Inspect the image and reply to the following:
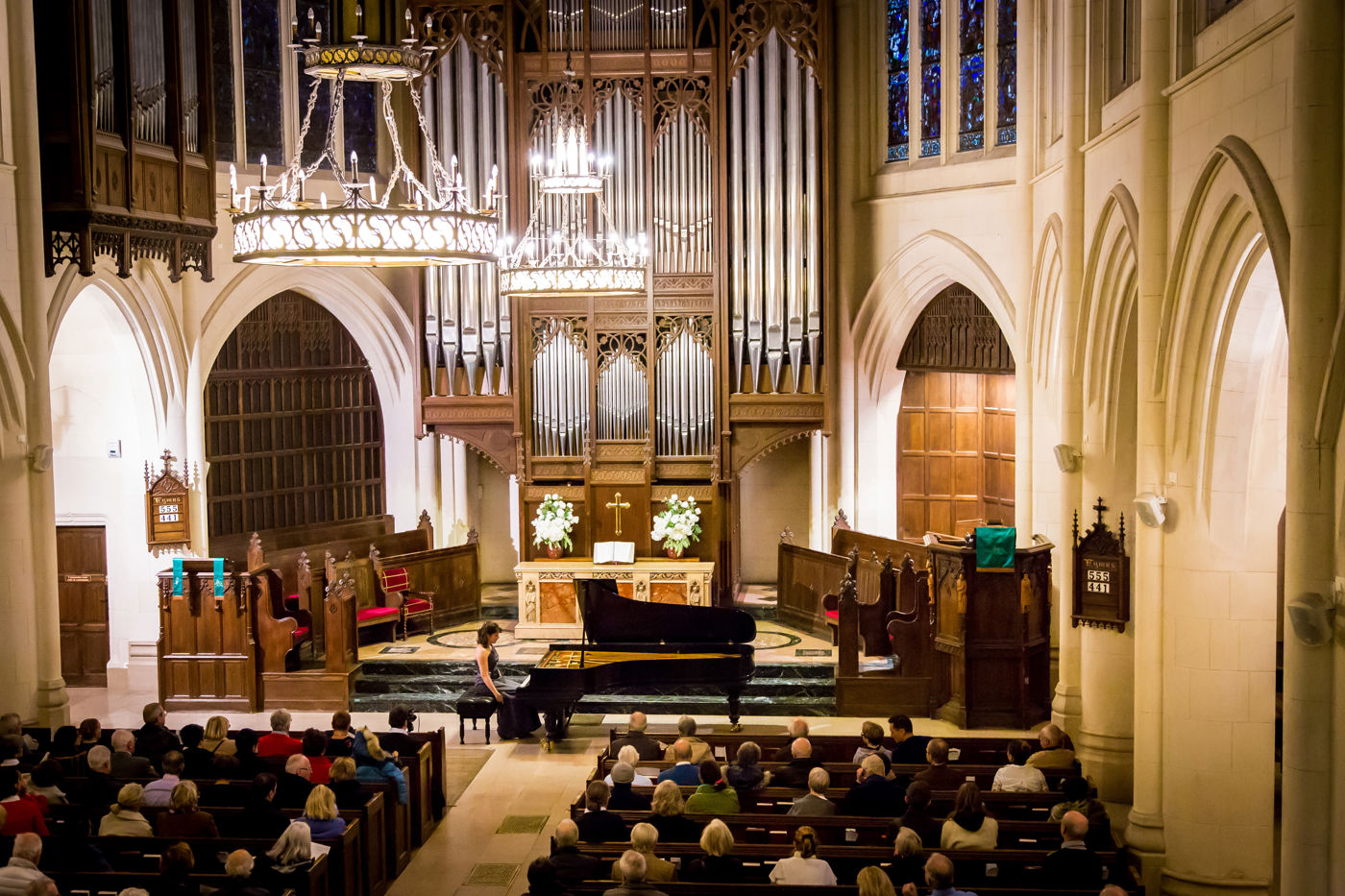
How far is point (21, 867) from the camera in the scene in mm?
7312

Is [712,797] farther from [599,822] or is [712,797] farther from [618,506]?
[618,506]

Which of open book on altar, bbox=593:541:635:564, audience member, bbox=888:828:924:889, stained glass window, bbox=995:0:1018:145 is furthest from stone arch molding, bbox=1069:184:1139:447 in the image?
open book on altar, bbox=593:541:635:564

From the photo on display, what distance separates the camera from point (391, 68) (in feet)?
24.0

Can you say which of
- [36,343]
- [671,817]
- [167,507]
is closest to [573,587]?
[167,507]

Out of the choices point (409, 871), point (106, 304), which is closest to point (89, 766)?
point (409, 871)

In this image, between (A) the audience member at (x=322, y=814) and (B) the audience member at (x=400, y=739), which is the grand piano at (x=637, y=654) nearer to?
(B) the audience member at (x=400, y=739)

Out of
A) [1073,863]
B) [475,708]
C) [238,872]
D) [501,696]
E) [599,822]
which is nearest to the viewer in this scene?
[238,872]

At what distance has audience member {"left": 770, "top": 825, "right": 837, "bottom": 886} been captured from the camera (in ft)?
24.6

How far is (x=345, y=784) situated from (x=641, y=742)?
2.26 m

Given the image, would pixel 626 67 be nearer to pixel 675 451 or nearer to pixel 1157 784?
pixel 675 451

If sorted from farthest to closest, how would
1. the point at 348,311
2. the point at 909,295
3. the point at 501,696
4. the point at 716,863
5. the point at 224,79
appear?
the point at 348,311, the point at 909,295, the point at 224,79, the point at 501,696, the point at 716,863

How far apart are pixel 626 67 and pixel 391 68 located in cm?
990

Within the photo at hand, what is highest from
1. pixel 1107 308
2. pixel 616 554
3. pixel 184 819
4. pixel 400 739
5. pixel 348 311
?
pixel 348 311

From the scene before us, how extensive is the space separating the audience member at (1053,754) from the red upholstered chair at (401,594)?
8255 millimetres
